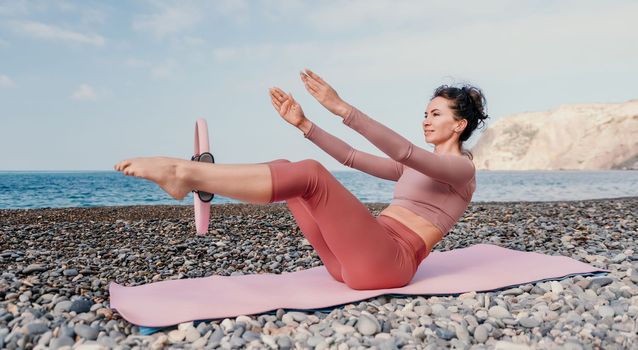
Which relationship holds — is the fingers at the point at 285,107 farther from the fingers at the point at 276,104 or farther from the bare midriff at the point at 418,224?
the bare midriff at the point at 418,224

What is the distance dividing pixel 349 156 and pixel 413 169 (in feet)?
1.56

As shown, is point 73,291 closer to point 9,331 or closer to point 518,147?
point 9,331

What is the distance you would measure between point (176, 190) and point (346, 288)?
5.12 feet

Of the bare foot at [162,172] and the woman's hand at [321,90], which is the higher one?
the woman's hand at [321,90]

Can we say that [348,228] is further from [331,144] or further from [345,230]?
[331,144]

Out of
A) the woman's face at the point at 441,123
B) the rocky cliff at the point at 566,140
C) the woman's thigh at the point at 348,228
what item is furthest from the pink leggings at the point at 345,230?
the rocky cliff at the point at 566,140

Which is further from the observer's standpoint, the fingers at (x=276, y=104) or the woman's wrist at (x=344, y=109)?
the fingers at (x=276, y=104)

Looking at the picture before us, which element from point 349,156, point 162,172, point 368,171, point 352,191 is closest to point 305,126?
point 349,156

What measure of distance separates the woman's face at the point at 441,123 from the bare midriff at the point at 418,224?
54cm

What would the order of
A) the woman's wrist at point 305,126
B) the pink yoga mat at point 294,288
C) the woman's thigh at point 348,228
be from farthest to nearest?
the woman's wrist at point 305,126, the pink yoga mat at point 294,288, the woman's thigh at point 348,228

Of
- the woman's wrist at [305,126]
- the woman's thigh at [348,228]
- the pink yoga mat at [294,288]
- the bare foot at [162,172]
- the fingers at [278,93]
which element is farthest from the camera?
the woman's wrist at [305,126]

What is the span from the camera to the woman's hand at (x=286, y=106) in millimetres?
3758

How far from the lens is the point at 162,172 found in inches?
124

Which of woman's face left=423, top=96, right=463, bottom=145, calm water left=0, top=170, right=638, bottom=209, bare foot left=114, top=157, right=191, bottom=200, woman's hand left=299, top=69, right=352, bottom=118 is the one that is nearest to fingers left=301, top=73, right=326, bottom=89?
woman's hand left=299, top=69, right=352, bottom=118
